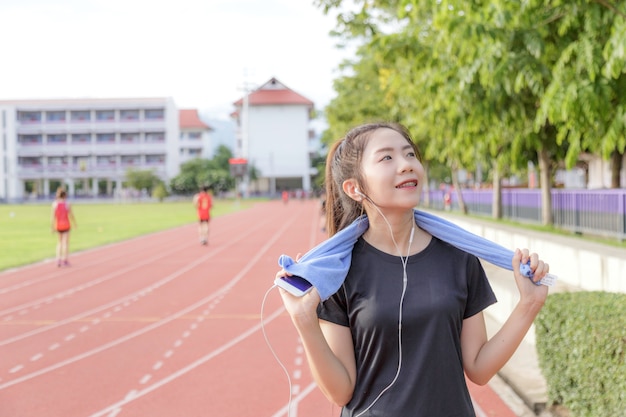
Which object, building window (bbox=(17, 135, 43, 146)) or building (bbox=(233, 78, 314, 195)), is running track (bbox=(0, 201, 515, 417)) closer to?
building (bbox=(233, 78, 314, 195))

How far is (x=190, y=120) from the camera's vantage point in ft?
349

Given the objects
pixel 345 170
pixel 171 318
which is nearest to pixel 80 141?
pixel 171 318

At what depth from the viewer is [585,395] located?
453 cm

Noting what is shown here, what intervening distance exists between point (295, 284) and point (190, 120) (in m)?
106

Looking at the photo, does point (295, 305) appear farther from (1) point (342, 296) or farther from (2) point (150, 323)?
(2) point (150, 323)

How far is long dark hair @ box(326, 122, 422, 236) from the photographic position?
2303mm

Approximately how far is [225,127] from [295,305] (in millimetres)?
112847

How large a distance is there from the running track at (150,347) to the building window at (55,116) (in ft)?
270

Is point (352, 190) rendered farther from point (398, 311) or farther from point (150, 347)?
point (150, 347)

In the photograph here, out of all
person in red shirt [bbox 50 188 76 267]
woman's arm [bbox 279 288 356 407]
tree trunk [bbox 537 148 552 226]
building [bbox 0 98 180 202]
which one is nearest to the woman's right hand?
woman's arm [bbox 279 288 356 407]

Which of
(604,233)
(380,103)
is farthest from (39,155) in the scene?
(604,233)

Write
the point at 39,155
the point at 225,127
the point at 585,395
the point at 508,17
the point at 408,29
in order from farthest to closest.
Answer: the point at 225,127 < the point at 39,155 < the point at 408,29 < the point at 508,17 < the point at 585,395

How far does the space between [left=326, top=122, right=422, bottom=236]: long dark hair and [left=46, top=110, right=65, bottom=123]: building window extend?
96229 mm

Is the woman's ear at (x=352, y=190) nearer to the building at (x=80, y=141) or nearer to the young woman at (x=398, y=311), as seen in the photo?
the young woman at (x=398, y=311)
